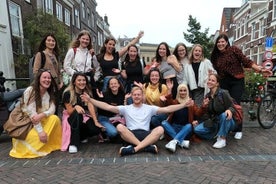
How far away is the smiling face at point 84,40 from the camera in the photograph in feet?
17.3

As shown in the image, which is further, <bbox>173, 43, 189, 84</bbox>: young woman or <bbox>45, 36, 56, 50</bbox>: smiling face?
<bbox>173, 43, 189, 84</bbox>: young woman

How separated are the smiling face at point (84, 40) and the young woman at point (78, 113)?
846 millimetres

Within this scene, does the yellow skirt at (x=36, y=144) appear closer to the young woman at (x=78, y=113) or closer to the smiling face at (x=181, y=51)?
the young woman at (x=78, y=113)

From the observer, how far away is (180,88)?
4.73 metres

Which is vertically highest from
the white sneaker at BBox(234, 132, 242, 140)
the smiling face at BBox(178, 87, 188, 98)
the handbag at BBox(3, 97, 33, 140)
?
the smiling face at BBox(178, 87, 188, 98)

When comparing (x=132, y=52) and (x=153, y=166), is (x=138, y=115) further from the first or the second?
(x=132, y=52)

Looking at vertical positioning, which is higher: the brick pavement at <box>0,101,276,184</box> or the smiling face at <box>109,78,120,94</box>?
the smiling face at <box>109,78,120,94</box>

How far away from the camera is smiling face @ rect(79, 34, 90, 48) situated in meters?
5.28

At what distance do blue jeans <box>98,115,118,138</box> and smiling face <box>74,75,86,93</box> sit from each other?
2.30ft

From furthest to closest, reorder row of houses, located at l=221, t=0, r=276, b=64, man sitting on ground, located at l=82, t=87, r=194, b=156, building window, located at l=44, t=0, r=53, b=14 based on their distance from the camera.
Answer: row of houses, located at l=221, t=0, r=276, b=64
building window, located at l=44, t=0, r=53, b=14
man sitting on ground, located at l=82, t=87, r=194, b=156

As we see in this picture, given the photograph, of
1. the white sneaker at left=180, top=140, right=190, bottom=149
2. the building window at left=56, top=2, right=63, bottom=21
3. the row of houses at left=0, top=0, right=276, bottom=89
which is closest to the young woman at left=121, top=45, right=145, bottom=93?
the white sneaker at left=180, top=140, right=190, bottom=149

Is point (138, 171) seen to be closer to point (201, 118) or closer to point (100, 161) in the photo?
point (100, 161)

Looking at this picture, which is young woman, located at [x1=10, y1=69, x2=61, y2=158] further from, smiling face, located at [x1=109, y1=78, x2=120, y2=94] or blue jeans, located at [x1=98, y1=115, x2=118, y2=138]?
smiling face, located at [x1=109, y1=78, x2=120, y2=94]

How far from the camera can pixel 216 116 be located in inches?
188
